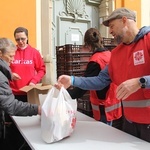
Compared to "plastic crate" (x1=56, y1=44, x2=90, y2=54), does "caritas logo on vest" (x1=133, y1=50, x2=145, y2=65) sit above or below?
below

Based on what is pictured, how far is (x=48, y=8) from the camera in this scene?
4.07 metres

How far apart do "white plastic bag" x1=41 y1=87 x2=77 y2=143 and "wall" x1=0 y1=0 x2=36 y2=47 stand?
2.61 m

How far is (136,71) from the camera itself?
1302mm

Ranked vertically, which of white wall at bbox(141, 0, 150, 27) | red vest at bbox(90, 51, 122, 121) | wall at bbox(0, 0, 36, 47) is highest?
white wall at bbox(141, 0, 150, 27)

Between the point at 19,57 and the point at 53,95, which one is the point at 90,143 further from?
the point at 19,57

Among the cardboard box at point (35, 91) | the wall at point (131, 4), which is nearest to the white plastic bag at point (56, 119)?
the cardboard box at point (35, 91)

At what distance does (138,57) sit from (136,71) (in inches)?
3.1

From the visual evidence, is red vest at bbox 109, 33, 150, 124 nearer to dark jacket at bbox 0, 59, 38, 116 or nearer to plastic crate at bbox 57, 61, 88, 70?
dark jacket at bbox 0, 59, 38, 116

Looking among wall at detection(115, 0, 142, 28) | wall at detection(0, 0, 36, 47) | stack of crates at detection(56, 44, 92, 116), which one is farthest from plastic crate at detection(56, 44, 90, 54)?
wall at detection(115, 0, 142, 28)

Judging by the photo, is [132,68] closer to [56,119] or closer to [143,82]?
[143,82]

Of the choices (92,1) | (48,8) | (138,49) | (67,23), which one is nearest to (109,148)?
(138,49)

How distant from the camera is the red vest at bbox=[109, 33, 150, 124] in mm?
1278

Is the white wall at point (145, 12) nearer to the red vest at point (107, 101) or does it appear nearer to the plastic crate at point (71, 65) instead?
the plastic crate at point (71, 65)

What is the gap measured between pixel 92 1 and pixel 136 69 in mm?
4240
